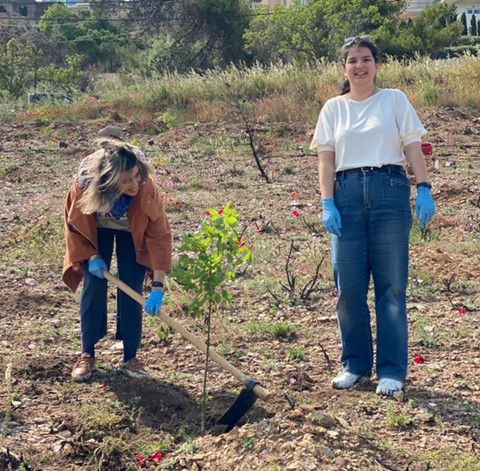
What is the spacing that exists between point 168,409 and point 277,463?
3.70 ft

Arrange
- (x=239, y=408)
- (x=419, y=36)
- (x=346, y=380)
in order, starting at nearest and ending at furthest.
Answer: (x=239, y=408) → (x=346, y=380) → (x=419, y=36)

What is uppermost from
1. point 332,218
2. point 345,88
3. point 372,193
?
point 345,88

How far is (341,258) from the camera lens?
4.18 metres

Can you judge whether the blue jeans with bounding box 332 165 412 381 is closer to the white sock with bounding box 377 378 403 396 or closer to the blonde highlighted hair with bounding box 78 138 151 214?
the white sock with bounding box 377 378 403 396

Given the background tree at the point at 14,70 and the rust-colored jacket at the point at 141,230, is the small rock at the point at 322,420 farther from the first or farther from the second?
the background tree at the point at 14,70

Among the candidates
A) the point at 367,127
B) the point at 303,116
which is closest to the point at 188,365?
the point at 367,127

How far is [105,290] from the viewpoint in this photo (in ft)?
15.0

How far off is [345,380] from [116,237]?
136 centimetres

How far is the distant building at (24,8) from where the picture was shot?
71688 millimetres

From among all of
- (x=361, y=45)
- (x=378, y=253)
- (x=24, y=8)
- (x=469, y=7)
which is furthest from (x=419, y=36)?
(x=24, y=8)

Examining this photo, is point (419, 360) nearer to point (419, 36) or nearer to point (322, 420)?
point (322, 420)

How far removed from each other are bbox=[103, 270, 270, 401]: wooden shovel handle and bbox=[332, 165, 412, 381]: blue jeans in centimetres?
63

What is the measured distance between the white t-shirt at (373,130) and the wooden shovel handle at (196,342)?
1.03 metres

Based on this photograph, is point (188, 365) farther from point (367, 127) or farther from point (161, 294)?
point (367, 127)
